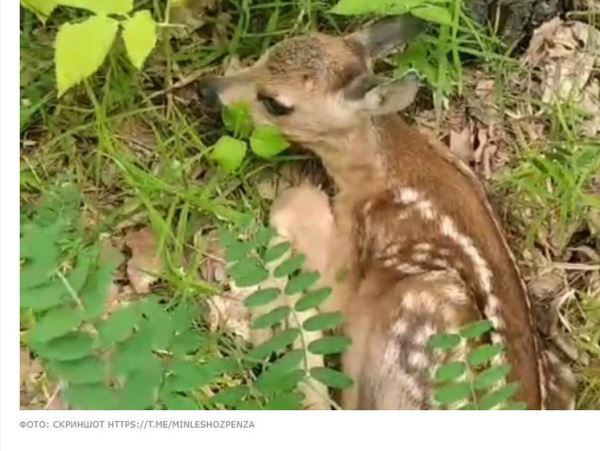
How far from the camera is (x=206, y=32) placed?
1861mm

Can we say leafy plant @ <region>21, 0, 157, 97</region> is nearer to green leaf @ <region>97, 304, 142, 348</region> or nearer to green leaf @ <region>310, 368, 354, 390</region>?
green leaf @ <region>97, 304, 142, 348</region>

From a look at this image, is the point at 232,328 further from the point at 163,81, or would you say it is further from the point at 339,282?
the point at 163,81

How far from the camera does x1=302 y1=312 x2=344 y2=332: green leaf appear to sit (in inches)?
69.8

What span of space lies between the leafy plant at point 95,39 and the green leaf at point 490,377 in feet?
1.77

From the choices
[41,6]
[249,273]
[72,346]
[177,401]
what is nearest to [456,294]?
Answer: [249,273]

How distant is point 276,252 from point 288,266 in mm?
22

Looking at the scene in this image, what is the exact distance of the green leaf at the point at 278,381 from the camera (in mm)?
1774

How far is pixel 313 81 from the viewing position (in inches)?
72.2

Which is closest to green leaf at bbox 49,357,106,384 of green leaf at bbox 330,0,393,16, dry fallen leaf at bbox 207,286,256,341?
dry fallen leaf at bbox 207,286,256,341

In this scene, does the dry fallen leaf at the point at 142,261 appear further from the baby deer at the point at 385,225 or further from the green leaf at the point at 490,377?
the green leaf at the point at 490,377

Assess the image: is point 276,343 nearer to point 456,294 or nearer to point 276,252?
point 276,252

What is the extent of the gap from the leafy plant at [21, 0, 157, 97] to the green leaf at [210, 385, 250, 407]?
40 cm
